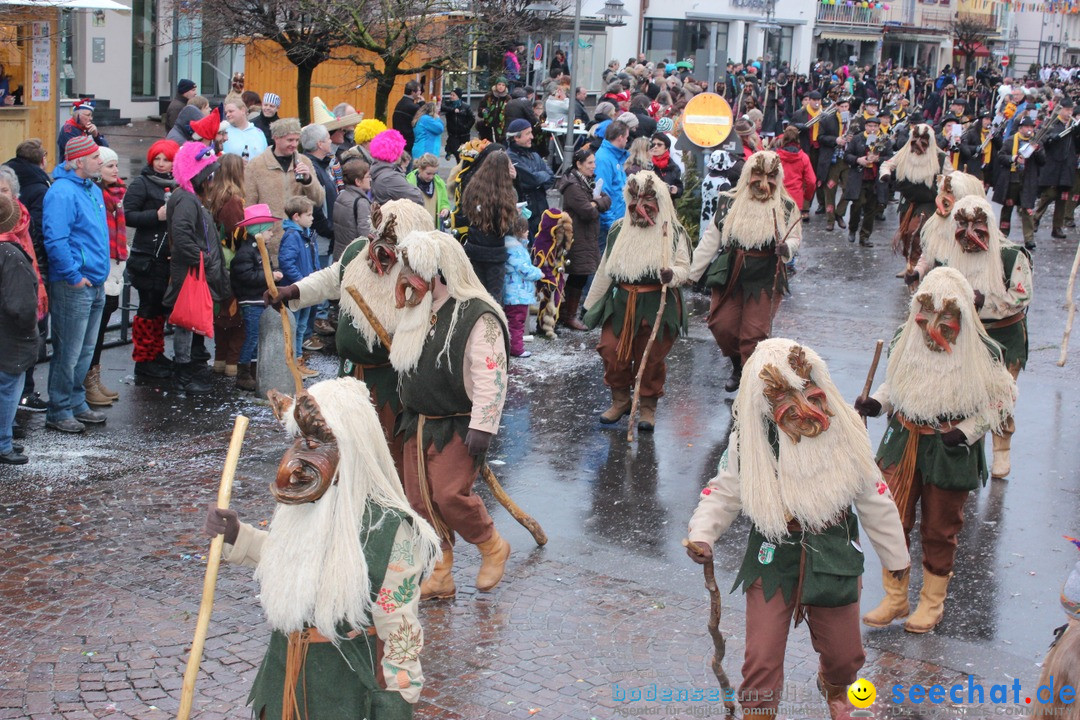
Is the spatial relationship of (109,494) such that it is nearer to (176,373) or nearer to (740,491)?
(176,373)

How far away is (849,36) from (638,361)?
186 feet

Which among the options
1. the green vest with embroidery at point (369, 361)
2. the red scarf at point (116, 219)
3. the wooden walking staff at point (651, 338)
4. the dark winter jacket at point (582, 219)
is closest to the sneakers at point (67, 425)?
the red scarf at point (116, 219)

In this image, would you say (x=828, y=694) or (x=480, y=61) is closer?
(x=828, y=694)

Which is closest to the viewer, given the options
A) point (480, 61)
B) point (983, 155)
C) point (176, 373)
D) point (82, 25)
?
point (176, 373)

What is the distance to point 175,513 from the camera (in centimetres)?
763

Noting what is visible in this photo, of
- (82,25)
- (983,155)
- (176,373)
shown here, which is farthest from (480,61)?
(176,373)

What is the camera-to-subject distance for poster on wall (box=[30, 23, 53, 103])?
1443 cm

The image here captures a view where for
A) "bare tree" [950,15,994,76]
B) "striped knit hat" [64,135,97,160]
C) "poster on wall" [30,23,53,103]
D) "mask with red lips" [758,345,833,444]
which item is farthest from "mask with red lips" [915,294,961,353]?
"bare tree" [950,15,994,76]

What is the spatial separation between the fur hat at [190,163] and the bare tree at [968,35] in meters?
61.5

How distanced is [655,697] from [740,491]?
3.76ft

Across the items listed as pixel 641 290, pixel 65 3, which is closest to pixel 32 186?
pixel 65 3

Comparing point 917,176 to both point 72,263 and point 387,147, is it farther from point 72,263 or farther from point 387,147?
point 72,263

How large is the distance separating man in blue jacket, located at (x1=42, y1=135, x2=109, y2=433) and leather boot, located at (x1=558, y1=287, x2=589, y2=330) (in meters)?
5.19

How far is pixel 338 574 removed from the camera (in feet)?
13.3
